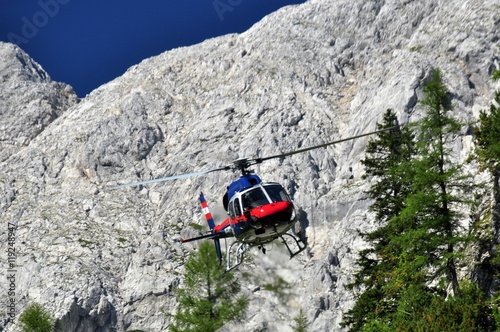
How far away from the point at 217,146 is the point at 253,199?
81584 millimetres

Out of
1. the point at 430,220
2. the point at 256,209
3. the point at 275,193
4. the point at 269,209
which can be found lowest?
the point at 430,220

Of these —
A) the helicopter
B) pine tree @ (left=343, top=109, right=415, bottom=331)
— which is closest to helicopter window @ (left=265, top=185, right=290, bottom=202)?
the helicopter

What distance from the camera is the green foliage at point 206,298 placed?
26.4 metres

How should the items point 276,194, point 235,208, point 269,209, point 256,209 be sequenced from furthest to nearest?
point 235,208 → point 276,194 → point 256,209 → point 269,209

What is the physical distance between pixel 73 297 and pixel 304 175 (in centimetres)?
3951

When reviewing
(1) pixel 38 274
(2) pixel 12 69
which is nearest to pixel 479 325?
(1) pixel 38 274

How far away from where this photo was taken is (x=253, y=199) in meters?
20.5

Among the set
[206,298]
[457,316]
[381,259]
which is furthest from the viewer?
[381,259]

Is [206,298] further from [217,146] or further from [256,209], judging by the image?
[217,146]

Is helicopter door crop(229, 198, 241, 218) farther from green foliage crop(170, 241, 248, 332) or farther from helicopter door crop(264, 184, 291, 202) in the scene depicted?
green foliage crop(170, 241, 248, 332)

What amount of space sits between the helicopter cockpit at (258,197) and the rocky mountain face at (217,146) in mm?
50468

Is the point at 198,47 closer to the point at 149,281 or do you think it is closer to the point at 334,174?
the point at 334,174

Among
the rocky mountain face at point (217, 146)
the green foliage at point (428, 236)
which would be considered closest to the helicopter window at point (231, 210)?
the green foliage at point (428, 236)

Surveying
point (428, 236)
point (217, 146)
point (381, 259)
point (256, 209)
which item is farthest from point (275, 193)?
point (217, 146)
